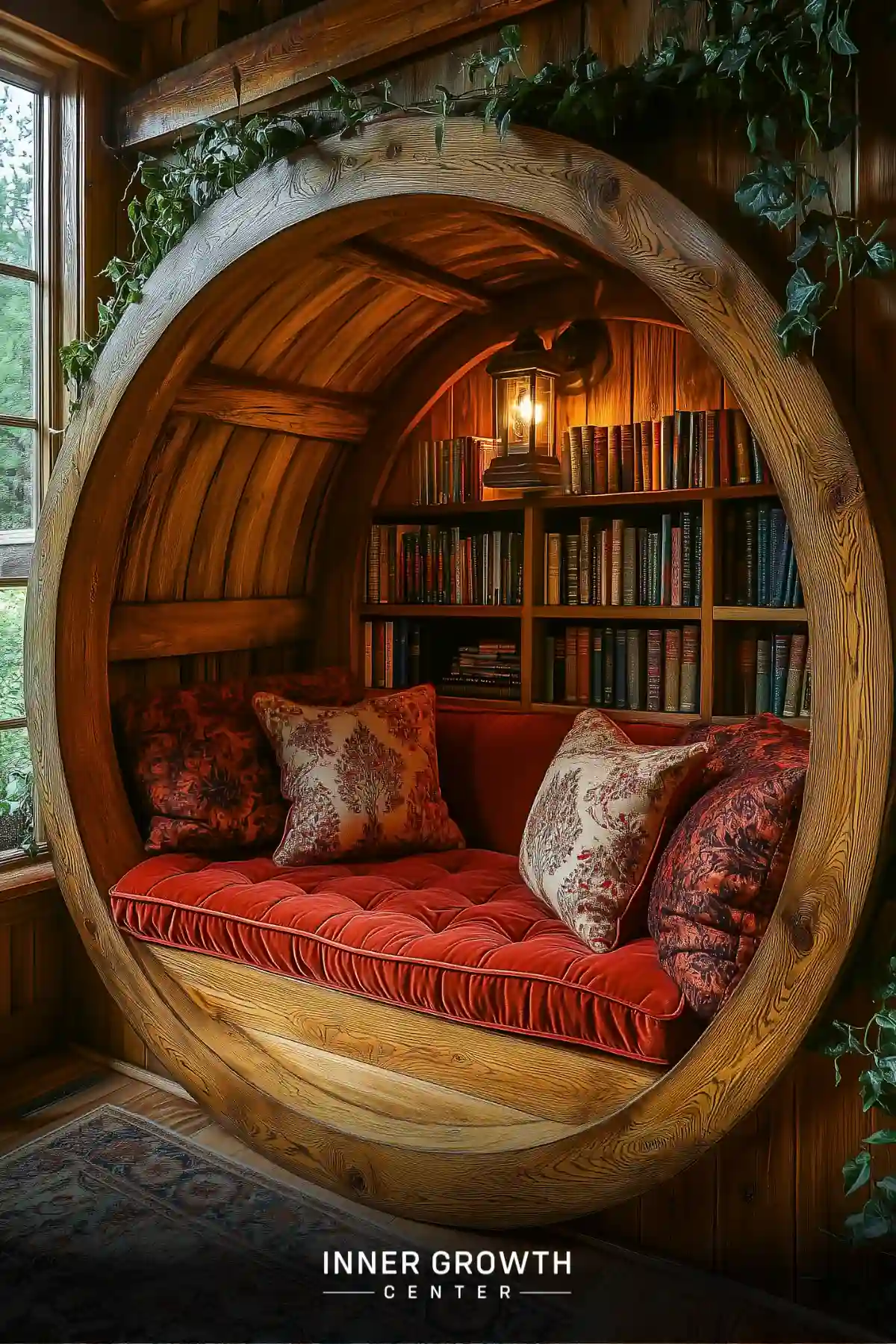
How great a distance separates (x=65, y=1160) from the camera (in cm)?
274

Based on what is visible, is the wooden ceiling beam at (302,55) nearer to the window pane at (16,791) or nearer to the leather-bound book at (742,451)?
the leather-bound book at (742,451)

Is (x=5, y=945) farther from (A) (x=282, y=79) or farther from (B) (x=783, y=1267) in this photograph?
(A) (x=282, y=79)

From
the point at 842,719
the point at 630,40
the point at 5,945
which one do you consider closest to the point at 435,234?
the point at 630,40

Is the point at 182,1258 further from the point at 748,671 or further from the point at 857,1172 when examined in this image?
the point at 748,671

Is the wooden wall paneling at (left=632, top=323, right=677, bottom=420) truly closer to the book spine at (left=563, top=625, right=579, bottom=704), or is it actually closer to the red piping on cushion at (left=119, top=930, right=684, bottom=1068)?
the book spine at (left=563, top=625, right=579, bottom=704)

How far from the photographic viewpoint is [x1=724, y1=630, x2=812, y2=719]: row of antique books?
293 cm

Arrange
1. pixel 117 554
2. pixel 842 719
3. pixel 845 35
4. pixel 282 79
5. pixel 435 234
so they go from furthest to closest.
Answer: pixel 117 554 < pixel 435 234 < pixel 282 79 < pixel 842 719 < pixel 845 35

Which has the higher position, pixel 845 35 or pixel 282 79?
pixel 282 79

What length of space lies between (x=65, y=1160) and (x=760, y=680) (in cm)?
221

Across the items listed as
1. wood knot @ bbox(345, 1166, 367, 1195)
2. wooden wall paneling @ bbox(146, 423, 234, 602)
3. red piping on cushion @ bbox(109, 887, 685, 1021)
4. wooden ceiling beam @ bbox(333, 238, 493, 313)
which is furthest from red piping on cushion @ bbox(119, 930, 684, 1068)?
wooden ceiling beam @ bbox(333, 238, 493, 313)

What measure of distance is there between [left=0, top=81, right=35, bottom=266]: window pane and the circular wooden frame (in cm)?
56

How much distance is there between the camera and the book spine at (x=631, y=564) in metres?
3.22

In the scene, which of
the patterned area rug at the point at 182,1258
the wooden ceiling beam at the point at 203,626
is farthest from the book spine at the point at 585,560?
the patterned area rug at the point at 182,1258

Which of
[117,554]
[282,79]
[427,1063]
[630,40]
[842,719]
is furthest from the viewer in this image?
[117,554]
